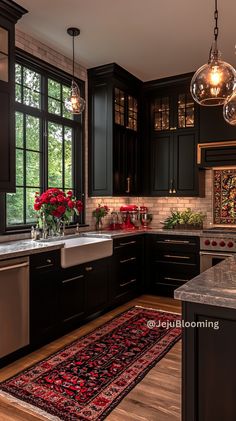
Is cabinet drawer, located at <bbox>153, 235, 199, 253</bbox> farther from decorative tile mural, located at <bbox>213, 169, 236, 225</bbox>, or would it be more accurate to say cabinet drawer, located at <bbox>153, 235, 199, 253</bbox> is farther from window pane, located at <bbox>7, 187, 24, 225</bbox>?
window pane, located at <bbox>7, 187, 24, 225</bbox>

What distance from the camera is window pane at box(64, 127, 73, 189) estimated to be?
4.52 metres

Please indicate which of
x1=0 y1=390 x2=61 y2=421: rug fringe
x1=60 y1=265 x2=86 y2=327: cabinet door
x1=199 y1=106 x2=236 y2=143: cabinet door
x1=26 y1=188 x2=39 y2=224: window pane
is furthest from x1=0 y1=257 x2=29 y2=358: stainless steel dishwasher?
x1=199 y1=106 x2=236 y2=143: cabinet door

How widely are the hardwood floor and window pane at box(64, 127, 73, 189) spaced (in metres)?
2.03

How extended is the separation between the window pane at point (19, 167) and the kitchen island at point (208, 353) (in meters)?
2.60

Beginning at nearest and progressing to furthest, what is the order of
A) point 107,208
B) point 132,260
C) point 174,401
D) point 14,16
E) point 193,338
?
1. point 193,338
2. point 174,401
3. point 14,16
4. point 132,260
5. point 107,208

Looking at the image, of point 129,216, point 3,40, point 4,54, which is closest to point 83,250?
point 129,216

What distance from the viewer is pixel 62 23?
3492 millimetres

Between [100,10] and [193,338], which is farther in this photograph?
[100,10]

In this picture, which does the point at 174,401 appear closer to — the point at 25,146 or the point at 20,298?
the point at 20,298

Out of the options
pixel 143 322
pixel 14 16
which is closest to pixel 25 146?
pixel 14 16

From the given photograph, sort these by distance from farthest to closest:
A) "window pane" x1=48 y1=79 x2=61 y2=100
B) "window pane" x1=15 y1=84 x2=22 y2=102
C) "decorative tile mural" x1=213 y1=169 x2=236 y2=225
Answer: "decorative tile mural" x1=213 y1=169 x2=236 y2=225, "window pane" x1=48 y1=79 x2=61 y2=100, "window pane" x1=15 y1=84 x2=22 y2=102

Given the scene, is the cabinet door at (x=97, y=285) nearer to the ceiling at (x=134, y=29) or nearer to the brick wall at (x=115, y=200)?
the brick wall at (x=115, y=200)

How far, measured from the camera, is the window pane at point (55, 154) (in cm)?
423

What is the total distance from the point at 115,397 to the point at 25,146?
8.79ft
